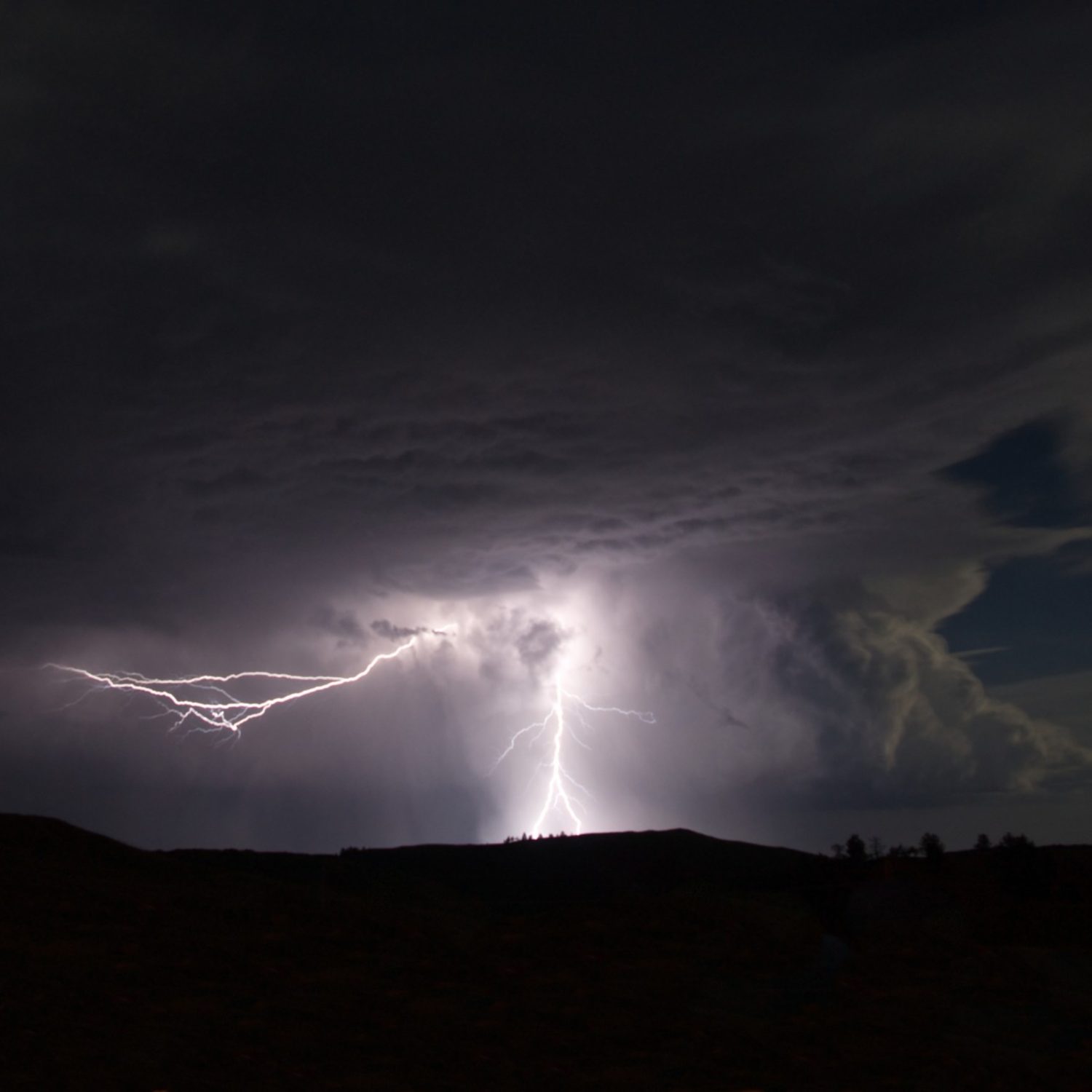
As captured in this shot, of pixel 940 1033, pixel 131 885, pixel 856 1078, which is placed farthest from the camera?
pixel 131 885

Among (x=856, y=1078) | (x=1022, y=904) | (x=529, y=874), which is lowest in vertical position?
(x=856, y=1078)

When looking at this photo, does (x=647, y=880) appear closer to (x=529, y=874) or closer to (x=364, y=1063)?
(x=529, y=874)

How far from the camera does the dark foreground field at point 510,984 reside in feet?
37.1

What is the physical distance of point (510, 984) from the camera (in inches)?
603

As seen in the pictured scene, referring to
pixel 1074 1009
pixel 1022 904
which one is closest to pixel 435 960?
pixel 1074 1009

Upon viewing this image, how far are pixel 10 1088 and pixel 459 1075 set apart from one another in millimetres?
4319

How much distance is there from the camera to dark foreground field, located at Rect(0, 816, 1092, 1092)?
11320 mm

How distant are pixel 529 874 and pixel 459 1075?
21946 mm

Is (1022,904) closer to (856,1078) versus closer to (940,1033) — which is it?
(940,1033)

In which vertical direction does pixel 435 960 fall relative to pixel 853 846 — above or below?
below

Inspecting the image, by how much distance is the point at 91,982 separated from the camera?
1266 centimetres

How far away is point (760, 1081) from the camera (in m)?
11.7

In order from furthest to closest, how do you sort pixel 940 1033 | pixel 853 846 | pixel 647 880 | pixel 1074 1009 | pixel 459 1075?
pixel 853 846
pixel 647 880
pixel 1074 1009
pixel 940 1033
pixel 459 1075

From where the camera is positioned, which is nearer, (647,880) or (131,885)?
(131,885)
